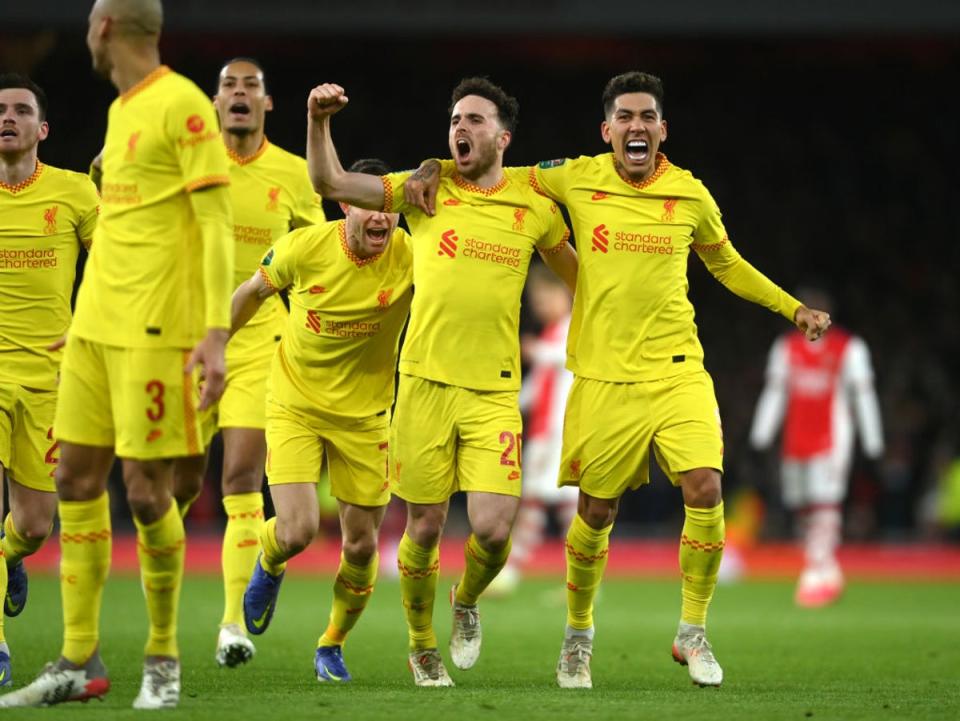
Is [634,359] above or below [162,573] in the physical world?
above

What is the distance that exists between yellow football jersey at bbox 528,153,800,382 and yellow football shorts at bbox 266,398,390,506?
1080 mm

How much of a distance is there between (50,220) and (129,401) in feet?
7.84

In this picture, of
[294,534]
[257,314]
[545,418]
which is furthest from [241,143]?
[545,418]

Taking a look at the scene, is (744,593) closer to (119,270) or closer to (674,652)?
(674,652)

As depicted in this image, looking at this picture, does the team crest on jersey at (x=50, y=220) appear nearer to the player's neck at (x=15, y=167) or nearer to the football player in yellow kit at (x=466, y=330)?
the player's neck at (x=15, y=167)

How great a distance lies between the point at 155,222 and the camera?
19.7 ft

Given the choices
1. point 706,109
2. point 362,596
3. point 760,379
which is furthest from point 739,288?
point 706,109

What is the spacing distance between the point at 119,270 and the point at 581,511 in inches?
111

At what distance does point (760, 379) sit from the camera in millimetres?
21172

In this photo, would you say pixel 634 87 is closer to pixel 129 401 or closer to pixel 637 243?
pixel 637 243

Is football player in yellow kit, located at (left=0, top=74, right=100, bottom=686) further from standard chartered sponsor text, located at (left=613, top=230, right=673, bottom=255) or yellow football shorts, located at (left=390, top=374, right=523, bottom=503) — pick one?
standard chartered sponsor text, located at (left=613, top=230, right=673, bottom=255)

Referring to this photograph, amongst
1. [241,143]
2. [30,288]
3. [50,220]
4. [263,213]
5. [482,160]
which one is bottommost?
[30,288]

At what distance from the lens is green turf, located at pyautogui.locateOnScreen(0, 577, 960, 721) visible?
21.3ft

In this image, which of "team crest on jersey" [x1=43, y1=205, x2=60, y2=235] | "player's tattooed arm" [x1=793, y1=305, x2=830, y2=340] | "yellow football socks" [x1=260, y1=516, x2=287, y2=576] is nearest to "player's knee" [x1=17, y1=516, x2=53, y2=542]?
"yellow football socks" [x1=260, y1=516, x2=287, y2=576]
